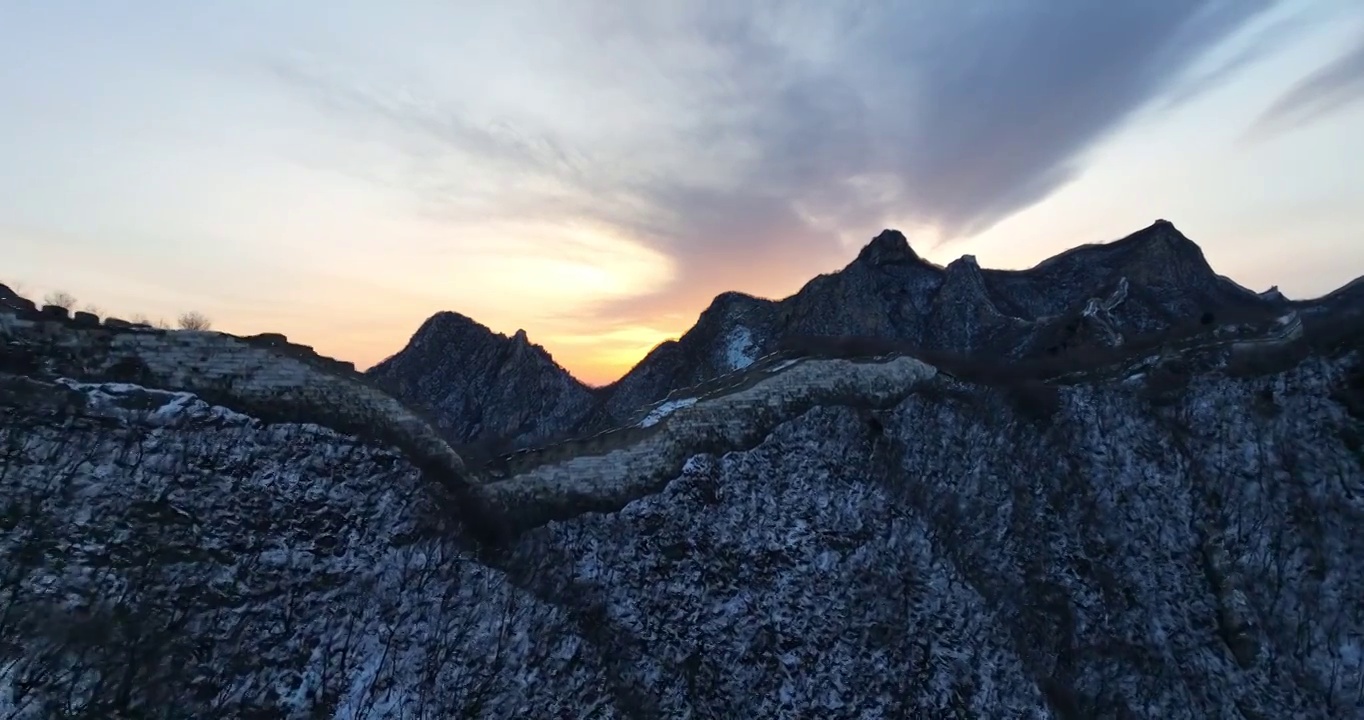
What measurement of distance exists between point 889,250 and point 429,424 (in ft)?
183

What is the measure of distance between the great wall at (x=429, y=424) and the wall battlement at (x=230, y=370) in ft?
0.11

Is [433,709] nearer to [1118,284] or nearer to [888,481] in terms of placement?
[888,481]

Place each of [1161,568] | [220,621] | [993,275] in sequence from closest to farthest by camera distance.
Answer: [220,621], [1161,568], [993,275]

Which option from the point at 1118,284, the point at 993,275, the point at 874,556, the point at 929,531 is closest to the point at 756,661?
the point at 874,556

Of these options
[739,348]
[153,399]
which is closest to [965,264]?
[739,348]

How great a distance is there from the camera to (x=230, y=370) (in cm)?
1889

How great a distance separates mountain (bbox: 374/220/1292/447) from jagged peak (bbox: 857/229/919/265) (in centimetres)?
11

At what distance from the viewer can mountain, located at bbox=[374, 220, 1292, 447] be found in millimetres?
51594

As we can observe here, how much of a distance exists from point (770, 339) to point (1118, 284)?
30.8 metres

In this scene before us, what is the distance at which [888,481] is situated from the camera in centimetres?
2481

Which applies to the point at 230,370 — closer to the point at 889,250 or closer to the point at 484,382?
the point at 484,382

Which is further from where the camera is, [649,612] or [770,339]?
[770,339]

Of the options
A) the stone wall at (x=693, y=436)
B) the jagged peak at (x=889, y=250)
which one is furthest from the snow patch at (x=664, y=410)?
the jagged peak at (x=889, y=250)

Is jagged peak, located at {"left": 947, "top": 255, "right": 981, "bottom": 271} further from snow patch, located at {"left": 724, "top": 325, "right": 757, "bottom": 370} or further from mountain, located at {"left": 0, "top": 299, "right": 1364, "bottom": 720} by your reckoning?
mountain, located at {"left": 0, "top": 299, "right": 1364, "bottom": 720}
